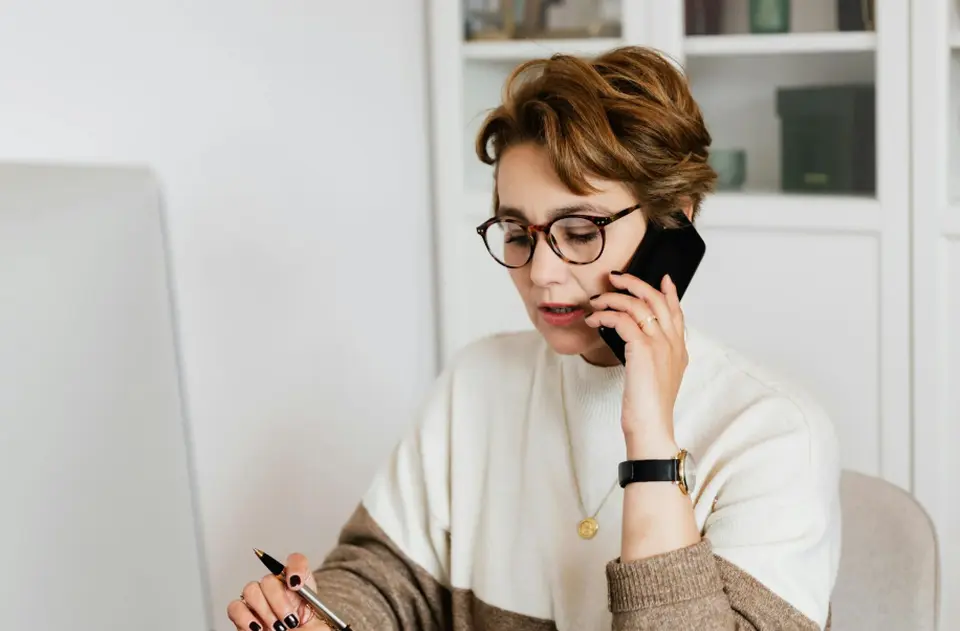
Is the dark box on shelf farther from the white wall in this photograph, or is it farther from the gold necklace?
the gold necklace

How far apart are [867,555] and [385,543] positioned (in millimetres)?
540

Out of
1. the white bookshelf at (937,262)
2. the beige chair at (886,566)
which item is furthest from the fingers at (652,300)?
the white bookshelf at (937,262)

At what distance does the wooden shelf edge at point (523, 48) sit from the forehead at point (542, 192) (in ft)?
3.62

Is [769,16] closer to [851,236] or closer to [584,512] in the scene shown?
[851,236]

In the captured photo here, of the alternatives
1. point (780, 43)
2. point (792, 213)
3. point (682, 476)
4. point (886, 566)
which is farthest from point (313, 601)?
point (780, 43)

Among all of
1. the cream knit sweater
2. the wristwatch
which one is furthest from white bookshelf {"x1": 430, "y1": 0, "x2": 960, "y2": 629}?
the wristwatch

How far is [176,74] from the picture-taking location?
1663mm

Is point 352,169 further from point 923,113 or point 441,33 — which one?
point 923,113

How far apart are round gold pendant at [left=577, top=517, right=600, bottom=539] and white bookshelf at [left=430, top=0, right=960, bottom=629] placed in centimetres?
85

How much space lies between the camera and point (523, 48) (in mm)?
2371

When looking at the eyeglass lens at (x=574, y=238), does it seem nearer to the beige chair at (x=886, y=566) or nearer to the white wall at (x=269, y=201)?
the beige chair at (x=886, y=566)

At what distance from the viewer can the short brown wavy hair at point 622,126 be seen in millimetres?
1208

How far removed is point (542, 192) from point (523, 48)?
3.96 ft

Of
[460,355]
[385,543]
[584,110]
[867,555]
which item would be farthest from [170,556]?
[867,555]
